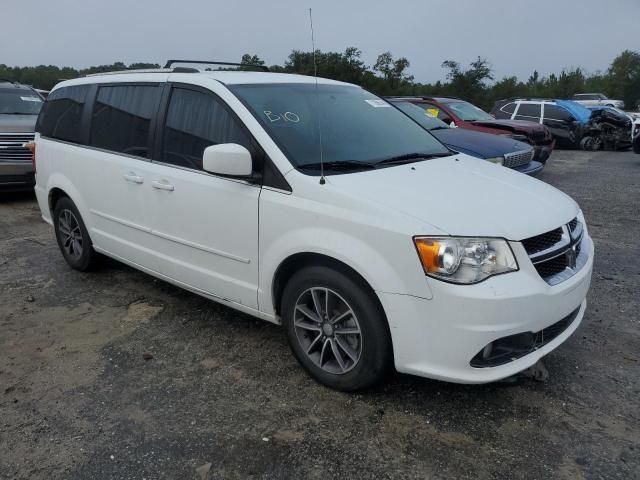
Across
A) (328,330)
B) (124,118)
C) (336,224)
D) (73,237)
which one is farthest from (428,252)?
(73,237)

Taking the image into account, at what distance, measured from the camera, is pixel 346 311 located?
2.97 meters

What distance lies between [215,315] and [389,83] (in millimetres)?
27217

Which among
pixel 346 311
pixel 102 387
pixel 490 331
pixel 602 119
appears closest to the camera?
pixel 490 331

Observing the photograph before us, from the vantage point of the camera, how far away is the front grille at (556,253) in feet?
9.07

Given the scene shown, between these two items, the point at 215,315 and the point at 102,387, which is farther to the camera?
the point at 215,315

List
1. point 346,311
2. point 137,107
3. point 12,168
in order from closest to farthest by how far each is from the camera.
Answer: point 346,311 < point 137,107 < point 12,168

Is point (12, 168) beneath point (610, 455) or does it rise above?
above

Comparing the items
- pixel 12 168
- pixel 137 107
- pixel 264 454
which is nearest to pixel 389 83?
pixel 12 168

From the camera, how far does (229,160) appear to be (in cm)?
309

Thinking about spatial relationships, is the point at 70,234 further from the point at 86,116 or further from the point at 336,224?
the point at 336,224

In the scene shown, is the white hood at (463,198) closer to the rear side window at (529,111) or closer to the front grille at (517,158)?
the front grille at (517,158)

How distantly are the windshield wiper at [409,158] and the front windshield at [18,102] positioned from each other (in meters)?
8.46

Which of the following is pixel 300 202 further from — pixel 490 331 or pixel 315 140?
pixel 490 331

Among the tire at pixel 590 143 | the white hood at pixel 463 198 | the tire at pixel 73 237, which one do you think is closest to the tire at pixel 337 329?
the white hood at pixel 463 198
